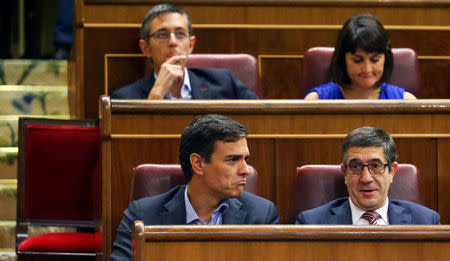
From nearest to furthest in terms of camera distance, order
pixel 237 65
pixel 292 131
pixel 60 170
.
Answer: pixel 292 131
pixel 60 170
pixel 237 65

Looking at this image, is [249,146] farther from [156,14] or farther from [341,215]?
[156,14]

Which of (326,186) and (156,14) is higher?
(156,14)

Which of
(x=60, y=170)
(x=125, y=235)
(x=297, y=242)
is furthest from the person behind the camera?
Result: (x=60, y=170)

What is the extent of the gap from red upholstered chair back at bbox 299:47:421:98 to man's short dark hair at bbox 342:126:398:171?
0.27 m

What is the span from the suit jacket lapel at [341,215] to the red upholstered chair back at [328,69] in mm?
291

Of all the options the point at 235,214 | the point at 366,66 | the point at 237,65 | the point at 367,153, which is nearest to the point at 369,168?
the point at 367,153

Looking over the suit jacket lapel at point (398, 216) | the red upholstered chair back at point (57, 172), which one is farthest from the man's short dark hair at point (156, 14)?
the suit jacket lapel at point (398, 216)

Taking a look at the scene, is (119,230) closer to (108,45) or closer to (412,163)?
(412,163)

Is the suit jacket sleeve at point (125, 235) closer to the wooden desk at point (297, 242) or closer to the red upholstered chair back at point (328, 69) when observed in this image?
the wooden desk at point (297, 242)

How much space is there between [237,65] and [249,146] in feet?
0.78

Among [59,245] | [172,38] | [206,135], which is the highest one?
[172,38]

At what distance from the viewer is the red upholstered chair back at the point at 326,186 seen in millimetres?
733

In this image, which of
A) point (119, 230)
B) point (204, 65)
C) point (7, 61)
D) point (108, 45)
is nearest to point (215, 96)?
point (204, 65)

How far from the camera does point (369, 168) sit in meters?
0.71
